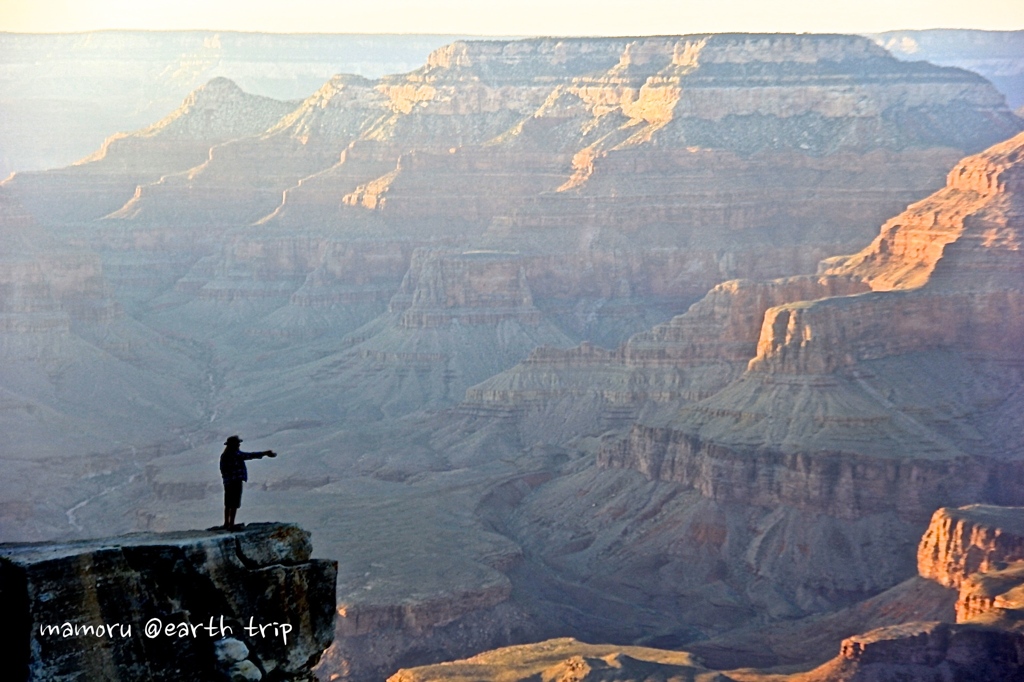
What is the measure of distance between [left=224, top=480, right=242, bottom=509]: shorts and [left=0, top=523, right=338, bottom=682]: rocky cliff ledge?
1.30 metres

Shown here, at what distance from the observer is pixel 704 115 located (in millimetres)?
153625

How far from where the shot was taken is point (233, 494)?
2025 cm

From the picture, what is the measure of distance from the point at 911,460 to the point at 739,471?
7171mm

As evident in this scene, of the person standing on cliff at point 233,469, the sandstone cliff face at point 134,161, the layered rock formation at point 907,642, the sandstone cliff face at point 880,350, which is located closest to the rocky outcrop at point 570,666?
the layered rock formation at point 907,642

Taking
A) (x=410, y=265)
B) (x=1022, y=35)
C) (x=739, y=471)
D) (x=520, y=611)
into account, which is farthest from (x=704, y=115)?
(x=520, y=611)

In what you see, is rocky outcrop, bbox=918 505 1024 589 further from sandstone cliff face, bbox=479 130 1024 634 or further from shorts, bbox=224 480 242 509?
shorts, bbox=224 480 242 509

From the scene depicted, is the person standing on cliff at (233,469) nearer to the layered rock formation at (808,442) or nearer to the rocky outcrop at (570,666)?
the rocky outcrop at (570,666)

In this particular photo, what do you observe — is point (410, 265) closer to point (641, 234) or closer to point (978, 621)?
point (641, 234)

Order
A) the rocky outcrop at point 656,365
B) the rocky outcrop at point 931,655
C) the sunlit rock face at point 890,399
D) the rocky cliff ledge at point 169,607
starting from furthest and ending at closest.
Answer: the rocky outcrop at point 656,365
the sunlit rock face at point 890,399
the rocky outcrop at point 931,655
the rocky cliff ledge at point 169,607

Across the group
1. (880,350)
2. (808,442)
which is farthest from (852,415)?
(880,350)

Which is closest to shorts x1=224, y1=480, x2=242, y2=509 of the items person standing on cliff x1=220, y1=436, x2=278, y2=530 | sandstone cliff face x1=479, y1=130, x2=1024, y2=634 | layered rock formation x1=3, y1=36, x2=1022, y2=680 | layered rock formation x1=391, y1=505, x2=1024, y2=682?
person standing on cliff x1=220, y1=436, x2=278, y2=530

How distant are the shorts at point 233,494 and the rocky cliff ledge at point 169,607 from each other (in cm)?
130

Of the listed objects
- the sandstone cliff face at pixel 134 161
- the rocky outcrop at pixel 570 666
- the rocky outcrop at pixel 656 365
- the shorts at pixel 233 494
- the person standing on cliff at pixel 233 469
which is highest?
the sandstone cliff face at pixel 134 161

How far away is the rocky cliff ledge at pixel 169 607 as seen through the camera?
16.6 meters
